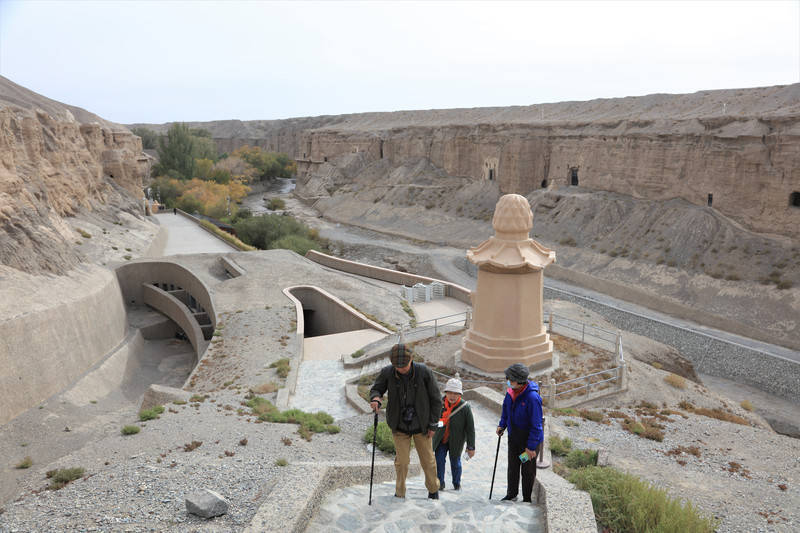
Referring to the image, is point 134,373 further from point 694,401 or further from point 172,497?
point 694,401

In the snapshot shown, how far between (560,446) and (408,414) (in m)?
3.37

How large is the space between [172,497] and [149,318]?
20022 mm

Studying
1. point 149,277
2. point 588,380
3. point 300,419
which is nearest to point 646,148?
point 588,380

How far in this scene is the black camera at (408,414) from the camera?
5.32 meters

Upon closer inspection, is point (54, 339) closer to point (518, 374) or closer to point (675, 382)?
point (518, 374)

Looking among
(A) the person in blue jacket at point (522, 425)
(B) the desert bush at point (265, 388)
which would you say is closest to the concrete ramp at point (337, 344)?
(B) the desert bush at point (265, 388)

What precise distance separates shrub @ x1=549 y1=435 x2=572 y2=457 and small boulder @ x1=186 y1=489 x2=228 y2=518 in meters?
4.36

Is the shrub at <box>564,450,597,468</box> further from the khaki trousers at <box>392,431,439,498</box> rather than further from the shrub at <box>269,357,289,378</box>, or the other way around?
the shrub at <box>269,357,289,378</box>

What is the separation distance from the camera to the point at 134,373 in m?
Result: 19.9

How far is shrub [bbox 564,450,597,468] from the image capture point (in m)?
7.18

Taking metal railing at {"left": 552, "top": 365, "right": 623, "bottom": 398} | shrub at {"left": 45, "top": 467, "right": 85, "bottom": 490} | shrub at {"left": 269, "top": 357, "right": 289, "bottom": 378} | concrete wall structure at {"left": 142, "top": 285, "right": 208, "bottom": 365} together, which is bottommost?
concrete wall structure at {"left": 142, "top": 285, "right": 208, "bottom": 365}

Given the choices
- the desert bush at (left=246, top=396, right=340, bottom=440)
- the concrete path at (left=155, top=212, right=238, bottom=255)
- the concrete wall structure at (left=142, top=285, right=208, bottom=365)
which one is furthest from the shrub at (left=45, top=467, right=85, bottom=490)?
the concrete path at (left=155, top=212, right=238, bottom=255)

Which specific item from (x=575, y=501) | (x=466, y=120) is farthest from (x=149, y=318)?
(x=466, y=120)

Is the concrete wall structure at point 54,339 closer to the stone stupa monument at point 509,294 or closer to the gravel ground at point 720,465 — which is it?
the stone stupa monument at point 509,294
